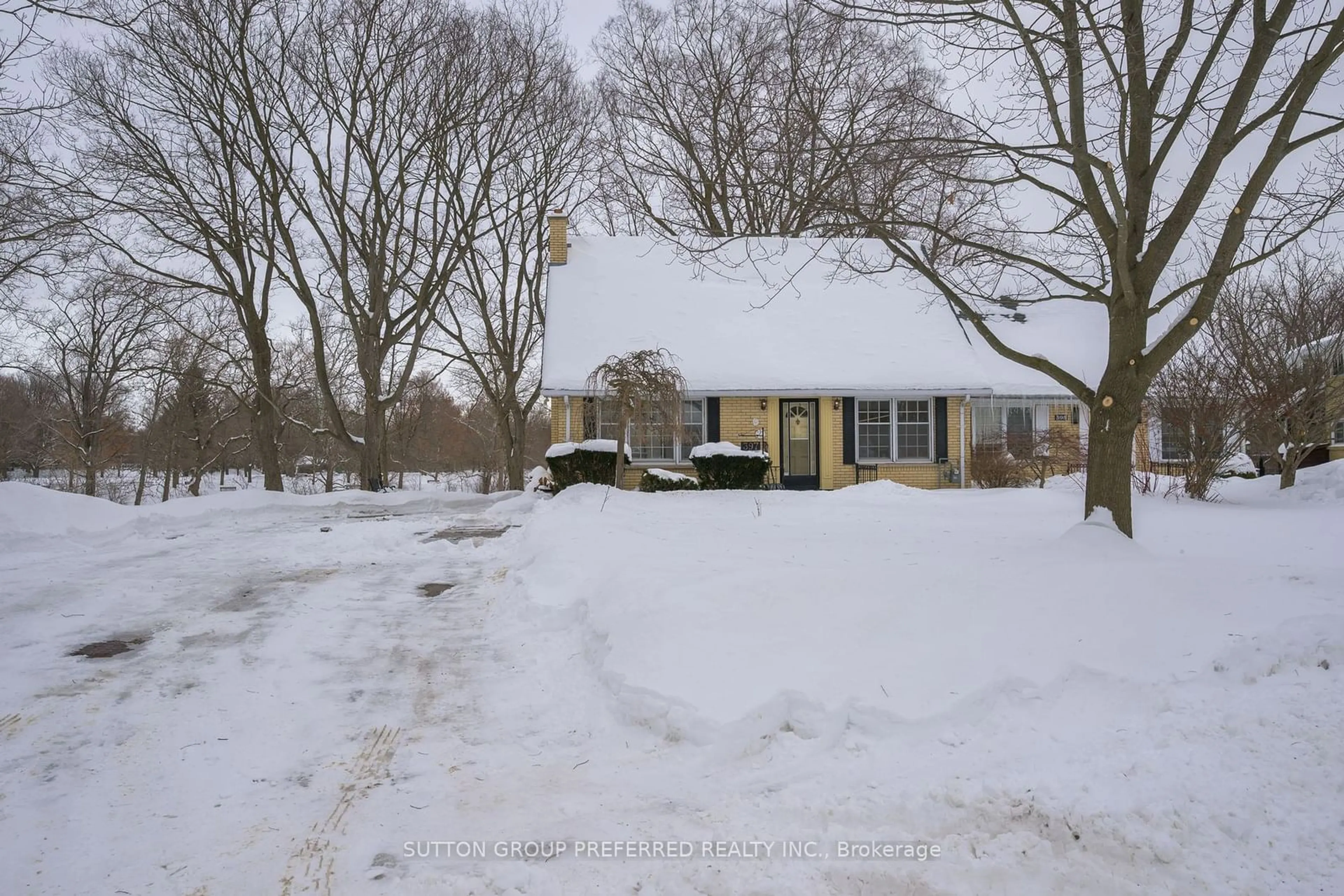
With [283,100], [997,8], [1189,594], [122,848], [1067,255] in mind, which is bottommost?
[122,848]

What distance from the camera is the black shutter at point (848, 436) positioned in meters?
16.9

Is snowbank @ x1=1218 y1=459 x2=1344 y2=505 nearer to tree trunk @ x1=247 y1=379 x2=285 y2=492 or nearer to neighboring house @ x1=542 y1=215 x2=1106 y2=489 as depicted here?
neighboring house @ x1=542 y1=215 x2=1106 y2=489

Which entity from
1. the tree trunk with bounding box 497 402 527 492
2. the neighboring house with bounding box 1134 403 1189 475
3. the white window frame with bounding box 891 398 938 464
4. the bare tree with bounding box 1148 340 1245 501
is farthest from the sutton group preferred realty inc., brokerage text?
the tree trunk with bounding box 497 402 527 492

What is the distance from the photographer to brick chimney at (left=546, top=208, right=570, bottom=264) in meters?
19.6

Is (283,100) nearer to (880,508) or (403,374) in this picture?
(403,374)

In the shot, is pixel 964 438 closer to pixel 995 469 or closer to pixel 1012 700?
pixel 995 469

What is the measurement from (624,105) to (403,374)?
10.1 metres

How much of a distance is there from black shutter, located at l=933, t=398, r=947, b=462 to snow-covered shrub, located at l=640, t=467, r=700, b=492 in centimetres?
626

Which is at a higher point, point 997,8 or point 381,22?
point 381,22

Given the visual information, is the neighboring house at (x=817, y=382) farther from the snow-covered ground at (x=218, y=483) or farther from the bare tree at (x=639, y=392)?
the snow-covered ground at (x=218, y=483)

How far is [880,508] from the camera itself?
10.4 metres

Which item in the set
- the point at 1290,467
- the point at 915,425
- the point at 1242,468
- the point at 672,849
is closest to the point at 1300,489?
the point at 1290,467

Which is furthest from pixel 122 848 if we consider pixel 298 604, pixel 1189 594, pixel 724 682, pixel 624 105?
pixel 624 105

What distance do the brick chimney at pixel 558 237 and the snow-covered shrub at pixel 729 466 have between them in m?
7.97
